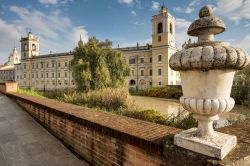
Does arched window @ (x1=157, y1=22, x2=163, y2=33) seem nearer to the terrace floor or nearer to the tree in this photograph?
the tree

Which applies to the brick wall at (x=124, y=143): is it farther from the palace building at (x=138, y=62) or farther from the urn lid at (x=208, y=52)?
the palace building at (x=138, y=62)

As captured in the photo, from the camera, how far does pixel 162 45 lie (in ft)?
133

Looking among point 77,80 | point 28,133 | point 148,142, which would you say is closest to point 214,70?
point 148,142

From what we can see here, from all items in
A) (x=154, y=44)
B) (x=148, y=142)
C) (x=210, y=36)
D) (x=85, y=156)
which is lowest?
(x=85, y=156)

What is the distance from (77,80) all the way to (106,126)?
15038mm

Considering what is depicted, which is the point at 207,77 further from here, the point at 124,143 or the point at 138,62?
the point at 138,62

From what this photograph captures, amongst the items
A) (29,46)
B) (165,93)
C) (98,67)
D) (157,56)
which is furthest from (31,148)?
(29,46)

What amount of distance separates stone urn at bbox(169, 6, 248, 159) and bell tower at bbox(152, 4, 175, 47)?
129 feet

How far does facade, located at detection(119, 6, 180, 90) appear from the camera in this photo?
4012 centimetres

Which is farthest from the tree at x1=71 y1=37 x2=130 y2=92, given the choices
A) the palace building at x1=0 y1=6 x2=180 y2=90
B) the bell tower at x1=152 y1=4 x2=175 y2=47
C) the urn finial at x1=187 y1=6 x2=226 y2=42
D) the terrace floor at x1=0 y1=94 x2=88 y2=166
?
the bell tower at x1=152 y1=4 x2=175 y2=47

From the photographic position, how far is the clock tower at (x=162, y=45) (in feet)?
131

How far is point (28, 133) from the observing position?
5.21 meters

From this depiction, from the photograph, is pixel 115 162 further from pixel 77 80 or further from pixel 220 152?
pixel 77 80

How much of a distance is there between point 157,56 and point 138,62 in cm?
593
